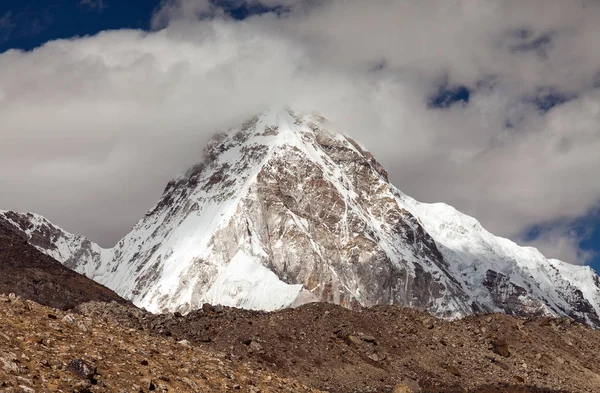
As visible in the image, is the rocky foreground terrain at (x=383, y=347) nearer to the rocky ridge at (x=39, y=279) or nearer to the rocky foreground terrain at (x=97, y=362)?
the rocky foreground terrain at (x=97, y=362)

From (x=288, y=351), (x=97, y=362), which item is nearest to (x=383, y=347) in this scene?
(x=288, y=351)

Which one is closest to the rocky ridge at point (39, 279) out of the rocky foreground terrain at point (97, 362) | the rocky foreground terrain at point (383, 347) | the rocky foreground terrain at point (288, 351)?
the rocky foreground terrain at point (288, 351)

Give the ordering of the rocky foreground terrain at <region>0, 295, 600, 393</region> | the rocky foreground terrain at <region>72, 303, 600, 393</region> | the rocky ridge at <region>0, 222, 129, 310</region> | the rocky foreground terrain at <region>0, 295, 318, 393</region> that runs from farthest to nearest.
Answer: the rocky ridge at <region>0, 222, 129, 310</region>, the rocky foreground terrain at <region>72, 303, 600, 393</region>, the rocky foreground terrain at <region>0, 295, 600, 393</region>, the rocky foreground terrain at <region>0, 295, 318, 393</region>

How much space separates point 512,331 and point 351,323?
14930mm

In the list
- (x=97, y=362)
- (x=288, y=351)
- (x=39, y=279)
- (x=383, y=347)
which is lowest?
(x=97, y=362)

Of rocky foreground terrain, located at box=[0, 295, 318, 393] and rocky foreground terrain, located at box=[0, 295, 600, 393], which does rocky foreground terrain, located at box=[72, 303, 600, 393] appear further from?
rocky foreground terrain, located at box=[0, 295, 318, 393]

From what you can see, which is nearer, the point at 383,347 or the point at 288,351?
the point at 288,351

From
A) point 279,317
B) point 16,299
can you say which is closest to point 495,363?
point 279,317

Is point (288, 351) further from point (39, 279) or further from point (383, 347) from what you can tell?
point (39, 279)

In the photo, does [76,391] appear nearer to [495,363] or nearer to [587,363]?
[495,363]

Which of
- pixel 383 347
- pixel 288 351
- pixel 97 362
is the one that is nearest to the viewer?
pixel 97 362

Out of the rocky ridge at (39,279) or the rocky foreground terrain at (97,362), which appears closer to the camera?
the rocky foreground terrain at (97,362)

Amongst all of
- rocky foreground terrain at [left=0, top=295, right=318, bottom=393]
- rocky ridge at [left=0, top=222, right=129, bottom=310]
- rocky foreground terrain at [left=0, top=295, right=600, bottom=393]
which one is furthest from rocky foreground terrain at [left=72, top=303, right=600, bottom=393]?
rocky ridge at [left=0, top=222, right=129, bottom=310]

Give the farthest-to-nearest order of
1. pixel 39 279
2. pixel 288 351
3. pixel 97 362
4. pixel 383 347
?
1. pixel 39 279
2. pixel 383 347
3. pixel 288 351
4. pixel 97 362
